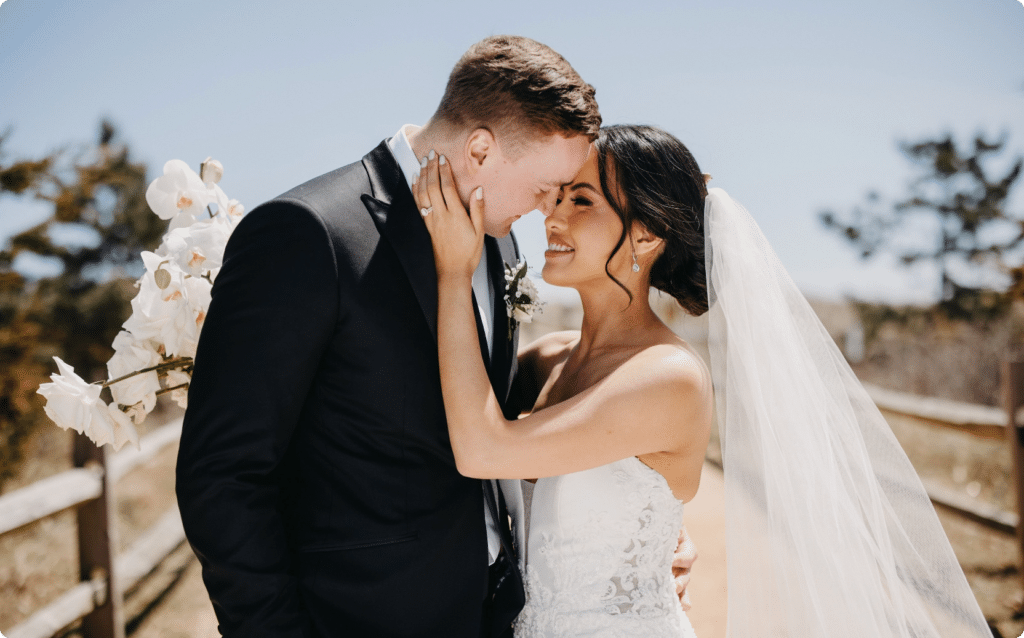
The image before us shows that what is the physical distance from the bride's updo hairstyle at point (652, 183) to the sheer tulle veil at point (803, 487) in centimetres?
12

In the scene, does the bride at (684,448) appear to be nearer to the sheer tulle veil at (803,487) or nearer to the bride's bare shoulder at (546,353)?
the sheer tulle veil at (803,487)

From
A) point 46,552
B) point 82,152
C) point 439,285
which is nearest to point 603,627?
point 439,285

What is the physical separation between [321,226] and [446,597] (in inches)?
46.7

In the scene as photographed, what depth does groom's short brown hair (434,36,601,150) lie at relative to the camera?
2.05m

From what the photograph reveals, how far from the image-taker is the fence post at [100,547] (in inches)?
212

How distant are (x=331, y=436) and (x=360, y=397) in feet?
0.54

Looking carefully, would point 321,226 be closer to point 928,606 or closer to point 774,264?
point 774,264

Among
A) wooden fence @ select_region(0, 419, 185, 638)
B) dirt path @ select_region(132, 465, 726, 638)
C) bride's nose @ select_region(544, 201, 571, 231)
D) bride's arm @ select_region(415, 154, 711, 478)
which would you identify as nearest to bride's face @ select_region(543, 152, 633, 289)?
bride's nose @ select_region(544, 201, 571, 231)

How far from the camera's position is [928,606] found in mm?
2355

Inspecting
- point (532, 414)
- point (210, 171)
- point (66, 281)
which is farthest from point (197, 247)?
point (66, 281)

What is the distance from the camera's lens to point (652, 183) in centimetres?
259

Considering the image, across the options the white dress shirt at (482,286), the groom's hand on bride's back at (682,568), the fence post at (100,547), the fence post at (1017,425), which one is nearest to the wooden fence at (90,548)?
the fence post at (100,547)

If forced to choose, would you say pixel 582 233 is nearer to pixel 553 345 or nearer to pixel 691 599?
pixel 553 345

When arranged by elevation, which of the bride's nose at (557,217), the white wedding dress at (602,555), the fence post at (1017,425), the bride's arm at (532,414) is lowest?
the fence post at (1017,425)
